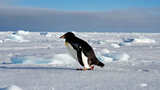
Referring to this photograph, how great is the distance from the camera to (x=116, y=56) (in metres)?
5.99

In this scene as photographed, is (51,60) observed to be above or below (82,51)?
below

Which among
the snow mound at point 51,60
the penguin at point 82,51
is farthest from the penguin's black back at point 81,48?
the snow mound at point 51,60

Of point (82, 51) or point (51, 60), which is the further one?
point (51, 60)

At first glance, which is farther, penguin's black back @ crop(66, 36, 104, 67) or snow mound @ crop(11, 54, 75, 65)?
snow mound @ crop(11, 54, 75, 65)

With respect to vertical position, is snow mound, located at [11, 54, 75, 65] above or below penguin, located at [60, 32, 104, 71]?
below

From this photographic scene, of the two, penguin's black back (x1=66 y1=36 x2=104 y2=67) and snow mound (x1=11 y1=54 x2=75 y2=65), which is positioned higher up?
penguin's black back (x1=66 y1=36 x2=104 y2=67)

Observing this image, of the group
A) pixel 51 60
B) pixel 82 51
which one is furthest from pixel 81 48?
pixel 51 60

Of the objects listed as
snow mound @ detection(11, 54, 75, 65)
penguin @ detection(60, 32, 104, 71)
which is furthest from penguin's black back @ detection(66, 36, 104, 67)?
snow mound @ detection(11, 54, 75, 65)

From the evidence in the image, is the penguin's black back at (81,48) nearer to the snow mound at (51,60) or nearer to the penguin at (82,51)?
the penguin at (82,51)

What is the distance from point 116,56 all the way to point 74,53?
Answer: 6.99ft

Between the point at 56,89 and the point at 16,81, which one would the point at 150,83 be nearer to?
the point at 56,89

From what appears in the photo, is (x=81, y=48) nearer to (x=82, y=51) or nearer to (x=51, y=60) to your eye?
(x=82, y=51)

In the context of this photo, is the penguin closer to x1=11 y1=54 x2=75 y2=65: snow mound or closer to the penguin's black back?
the penguin's black back

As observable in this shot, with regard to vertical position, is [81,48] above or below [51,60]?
above
